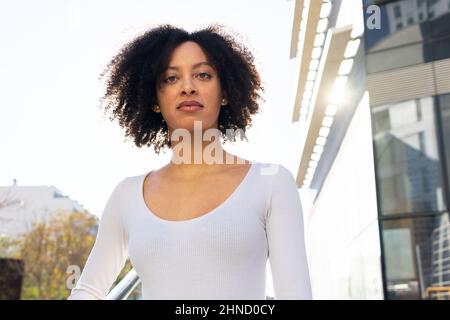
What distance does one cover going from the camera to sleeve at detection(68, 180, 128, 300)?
4.41ft

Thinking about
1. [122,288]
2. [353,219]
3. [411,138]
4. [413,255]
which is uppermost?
[411,138]

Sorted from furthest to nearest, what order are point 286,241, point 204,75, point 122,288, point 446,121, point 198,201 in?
point 446,121
point 122,288
point 204,75
point 198,201
point 286,241

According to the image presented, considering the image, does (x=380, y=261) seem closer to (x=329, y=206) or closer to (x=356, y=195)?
(x=356, y=195)

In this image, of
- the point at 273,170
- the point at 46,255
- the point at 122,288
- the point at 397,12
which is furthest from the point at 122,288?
the point at 46,255

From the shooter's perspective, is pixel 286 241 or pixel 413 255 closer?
pixel 286 241

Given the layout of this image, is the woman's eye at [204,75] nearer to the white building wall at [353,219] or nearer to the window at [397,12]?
the white building wall at [353,219]

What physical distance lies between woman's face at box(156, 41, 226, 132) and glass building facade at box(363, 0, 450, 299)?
7708mm

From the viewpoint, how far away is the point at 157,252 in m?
1.26

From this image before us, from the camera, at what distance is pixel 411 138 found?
9.39m

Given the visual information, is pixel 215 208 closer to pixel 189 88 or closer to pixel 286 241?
pixel 286 241

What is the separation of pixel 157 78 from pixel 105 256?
48 cm

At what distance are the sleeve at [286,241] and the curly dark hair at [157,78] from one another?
1.37 ft

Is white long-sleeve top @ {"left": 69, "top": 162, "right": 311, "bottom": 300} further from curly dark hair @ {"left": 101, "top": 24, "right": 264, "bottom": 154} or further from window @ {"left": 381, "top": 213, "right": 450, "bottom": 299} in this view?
window @ {"left": 381, "top": 213, "right": 450, "bottom": 299}

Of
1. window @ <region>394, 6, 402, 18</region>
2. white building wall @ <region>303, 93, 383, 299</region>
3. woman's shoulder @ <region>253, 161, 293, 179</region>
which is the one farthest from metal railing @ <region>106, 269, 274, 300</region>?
window @ <region>394, 6, 402, 18</region>
